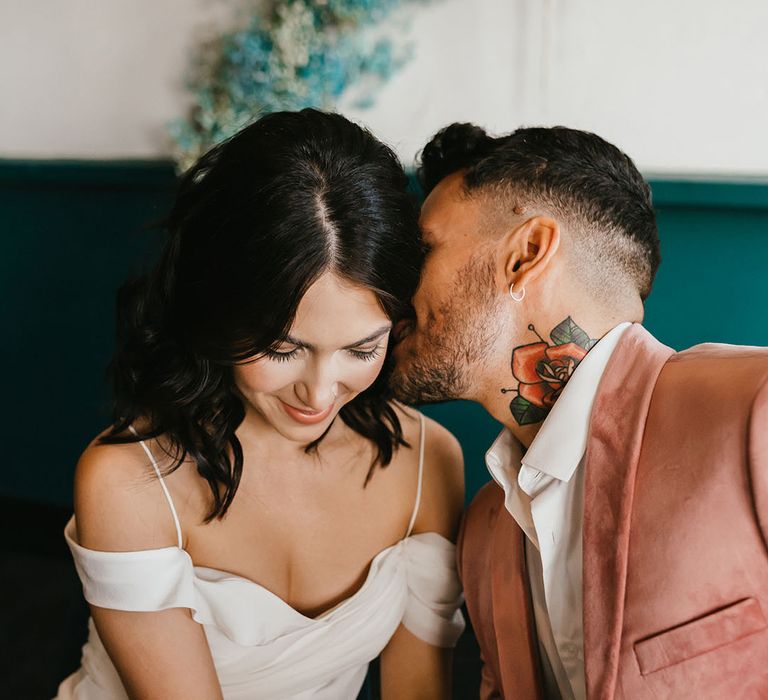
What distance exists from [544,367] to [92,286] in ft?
7.04

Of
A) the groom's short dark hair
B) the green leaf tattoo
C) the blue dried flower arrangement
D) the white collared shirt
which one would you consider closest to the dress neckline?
the white collared shirt

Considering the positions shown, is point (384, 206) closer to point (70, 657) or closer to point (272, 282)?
point (272, 282)

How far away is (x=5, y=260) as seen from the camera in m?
3.01

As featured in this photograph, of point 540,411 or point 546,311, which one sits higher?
point 546,311

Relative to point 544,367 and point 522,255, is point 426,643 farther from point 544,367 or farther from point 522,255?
point 522,255

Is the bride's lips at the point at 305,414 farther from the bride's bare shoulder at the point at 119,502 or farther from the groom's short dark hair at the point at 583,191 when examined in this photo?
the groom's short dark hair at the point at 583,191

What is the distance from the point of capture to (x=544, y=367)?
1321 mm

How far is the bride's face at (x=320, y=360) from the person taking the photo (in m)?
1.16

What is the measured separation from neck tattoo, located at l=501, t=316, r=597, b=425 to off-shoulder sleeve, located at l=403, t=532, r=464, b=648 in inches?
13.5

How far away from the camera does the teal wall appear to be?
203 centimetres

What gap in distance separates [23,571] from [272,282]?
2.44 meters

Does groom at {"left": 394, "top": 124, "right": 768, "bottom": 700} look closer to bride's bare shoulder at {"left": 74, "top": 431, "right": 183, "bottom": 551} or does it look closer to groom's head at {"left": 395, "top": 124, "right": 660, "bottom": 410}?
groom's head at {"left": 395, "top": 124, "right": 660, "bottom": 410}

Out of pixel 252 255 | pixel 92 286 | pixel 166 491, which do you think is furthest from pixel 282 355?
pixel 92 286

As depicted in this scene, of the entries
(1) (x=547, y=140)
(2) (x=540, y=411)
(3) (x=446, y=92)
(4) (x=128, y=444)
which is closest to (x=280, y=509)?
(4) (x=128, y=444)
